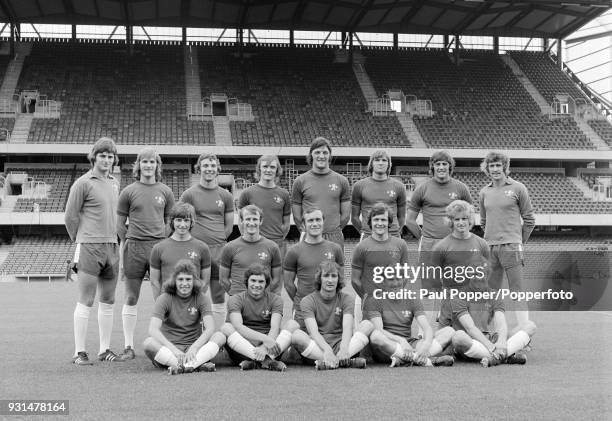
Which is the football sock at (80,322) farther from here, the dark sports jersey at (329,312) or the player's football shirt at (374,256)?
the player's football shirt at (374,256)

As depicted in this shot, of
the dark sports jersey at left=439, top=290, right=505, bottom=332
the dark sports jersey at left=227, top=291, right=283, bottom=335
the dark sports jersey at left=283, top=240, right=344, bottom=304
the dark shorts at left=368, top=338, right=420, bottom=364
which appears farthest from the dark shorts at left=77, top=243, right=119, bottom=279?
the dark sports jersey at left=439, top=290, right=505, bottom=332

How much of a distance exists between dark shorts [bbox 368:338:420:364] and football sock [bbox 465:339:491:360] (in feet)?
1.59

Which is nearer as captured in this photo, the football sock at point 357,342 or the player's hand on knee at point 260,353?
the player's hand on knee at point 260,353

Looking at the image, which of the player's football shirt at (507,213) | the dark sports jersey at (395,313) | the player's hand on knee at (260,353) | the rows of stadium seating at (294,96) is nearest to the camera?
the player's hand on knee at (260,353)

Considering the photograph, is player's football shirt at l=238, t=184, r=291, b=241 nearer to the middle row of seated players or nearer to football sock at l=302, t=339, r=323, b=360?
the middle row of seated players

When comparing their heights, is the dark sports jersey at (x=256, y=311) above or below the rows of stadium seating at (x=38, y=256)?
above

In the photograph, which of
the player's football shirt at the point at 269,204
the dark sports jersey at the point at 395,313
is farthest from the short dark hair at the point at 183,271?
the dark sports jersey at the point at 395,313

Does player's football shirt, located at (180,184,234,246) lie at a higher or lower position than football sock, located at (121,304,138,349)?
higher

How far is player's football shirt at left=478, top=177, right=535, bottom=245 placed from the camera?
7773 millimetres

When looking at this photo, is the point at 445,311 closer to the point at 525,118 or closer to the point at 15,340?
the point at 15,340

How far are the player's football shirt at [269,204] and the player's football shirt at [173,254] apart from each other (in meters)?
0.96

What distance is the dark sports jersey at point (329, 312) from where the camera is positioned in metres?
6.85

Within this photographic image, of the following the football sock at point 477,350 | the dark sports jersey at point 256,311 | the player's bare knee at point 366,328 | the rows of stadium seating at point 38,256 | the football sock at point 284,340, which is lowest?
the rows of stadium seating at point 38,256

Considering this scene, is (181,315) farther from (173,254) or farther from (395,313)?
(395,313)
